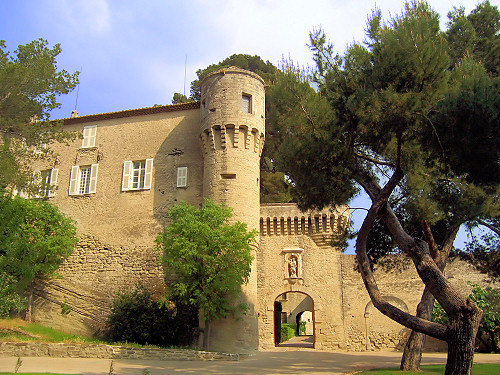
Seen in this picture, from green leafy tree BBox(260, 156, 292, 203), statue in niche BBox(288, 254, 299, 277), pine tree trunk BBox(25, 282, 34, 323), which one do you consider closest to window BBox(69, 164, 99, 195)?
pine tree trunk BBox(25, 282, 34, 323)

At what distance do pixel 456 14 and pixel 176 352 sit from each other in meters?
13.2

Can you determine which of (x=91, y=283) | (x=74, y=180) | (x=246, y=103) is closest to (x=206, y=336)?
(x=91, y=283)

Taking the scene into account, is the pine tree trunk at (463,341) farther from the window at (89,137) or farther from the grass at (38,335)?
the window at (89,137)

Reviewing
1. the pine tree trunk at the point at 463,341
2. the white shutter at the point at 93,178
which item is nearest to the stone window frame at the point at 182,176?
the white shutter at the point at 93,178

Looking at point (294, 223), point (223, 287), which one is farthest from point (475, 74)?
point (294, 223)

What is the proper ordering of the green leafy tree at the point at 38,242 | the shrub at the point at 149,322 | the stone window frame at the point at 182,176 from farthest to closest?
the stone window frame at the point at 182,176
the shrub at the point at 149,322
the green leafy tree at the point at 38,242

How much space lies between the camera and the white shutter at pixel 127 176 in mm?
21953

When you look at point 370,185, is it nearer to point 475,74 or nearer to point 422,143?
point 422,143

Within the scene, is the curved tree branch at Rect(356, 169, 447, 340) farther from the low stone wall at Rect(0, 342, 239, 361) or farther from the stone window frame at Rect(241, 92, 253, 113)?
the stone window frame at Rect(241, 92, 253, 113)

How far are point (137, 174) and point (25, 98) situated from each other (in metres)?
8.74

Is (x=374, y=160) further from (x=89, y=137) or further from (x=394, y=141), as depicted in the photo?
(x=89, y=137)

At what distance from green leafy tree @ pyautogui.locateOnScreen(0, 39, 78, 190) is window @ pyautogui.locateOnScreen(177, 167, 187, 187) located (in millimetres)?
6865

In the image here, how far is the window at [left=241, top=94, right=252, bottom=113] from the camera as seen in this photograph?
2003 cm

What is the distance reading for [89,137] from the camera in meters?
23.4
